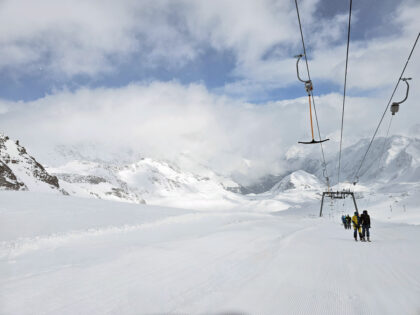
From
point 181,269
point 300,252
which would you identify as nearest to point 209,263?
point 181,269

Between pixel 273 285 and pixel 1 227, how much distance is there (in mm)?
14987

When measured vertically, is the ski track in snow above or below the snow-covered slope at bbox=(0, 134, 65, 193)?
below

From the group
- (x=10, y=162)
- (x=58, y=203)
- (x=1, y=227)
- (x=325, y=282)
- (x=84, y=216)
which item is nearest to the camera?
(x=325, y=282)

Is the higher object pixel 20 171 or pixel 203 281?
pixel 20 171

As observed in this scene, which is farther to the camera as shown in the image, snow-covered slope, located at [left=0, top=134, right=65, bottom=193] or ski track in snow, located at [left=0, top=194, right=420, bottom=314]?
snow-covered slope, located at [left=0, top=134, right=65, bottom=193]

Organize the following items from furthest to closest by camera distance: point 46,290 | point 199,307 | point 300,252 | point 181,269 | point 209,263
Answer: point 300,252 → point 209,263 → point 181,269 → point 46,290 → point 199,307

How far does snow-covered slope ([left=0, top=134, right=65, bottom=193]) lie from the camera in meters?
90.6

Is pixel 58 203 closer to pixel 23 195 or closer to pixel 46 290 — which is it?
pixel 23 195

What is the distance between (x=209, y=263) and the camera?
30.4 feet

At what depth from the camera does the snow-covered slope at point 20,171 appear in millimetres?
90625

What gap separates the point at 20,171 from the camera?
10331 cm

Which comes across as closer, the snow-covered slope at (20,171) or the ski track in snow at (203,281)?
the ski track in snow at (203,281)

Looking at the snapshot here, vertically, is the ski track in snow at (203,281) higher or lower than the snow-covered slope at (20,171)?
lower

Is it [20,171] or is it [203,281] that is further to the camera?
[20,171]
